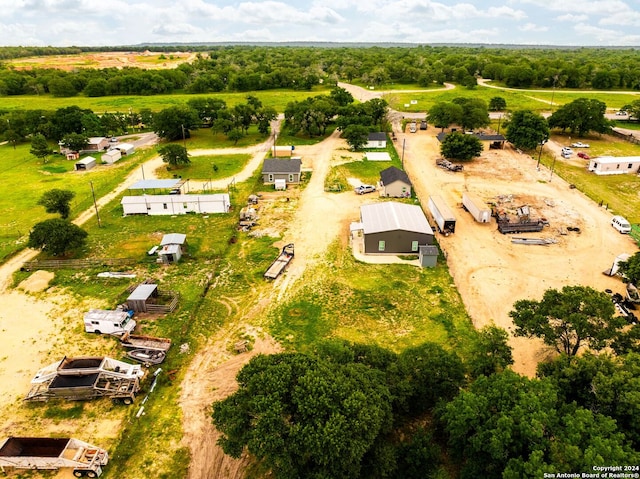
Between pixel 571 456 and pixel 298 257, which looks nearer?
pixel 571 456

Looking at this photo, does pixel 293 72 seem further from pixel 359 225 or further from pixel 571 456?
pixel 571 456

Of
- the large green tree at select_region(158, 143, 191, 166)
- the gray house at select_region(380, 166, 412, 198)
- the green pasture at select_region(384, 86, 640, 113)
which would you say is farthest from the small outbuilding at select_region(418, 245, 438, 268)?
the green pasture at select_region(384, 86, 640, 113)

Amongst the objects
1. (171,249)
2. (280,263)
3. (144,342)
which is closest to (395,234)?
(280,263)

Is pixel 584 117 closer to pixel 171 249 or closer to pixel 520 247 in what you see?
pixel 520 247

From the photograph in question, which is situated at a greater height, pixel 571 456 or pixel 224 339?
pixel 571 456

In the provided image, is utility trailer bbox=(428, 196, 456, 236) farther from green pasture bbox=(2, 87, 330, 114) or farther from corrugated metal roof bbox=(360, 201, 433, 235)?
green pasture bbox=(2, 87, 330, 114)

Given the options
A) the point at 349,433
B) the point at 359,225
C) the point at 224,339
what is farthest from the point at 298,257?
the point at 349,433

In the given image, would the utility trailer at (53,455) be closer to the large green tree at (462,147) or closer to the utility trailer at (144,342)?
the utility trailer at (144,342)
